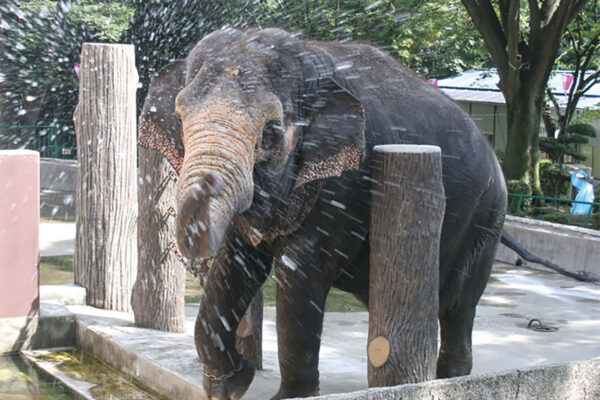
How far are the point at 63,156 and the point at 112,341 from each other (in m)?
13.5

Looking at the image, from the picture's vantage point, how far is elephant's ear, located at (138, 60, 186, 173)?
3547 mm

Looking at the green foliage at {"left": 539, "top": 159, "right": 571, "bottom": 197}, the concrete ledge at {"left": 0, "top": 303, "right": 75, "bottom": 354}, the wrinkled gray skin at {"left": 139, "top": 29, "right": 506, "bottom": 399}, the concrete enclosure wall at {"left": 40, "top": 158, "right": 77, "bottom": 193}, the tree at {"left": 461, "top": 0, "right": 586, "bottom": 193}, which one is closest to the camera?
the wrinkled gray skin at {"left": 139, "top": 29, "right": 506, "bottom": 399}

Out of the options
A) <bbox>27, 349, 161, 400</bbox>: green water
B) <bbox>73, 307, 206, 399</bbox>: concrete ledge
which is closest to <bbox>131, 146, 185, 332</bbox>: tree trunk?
<bbox>73, 307, 206, 399</bbox>: concrete ledge

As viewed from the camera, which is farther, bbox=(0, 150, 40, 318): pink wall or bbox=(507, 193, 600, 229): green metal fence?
bbox=(507, 193, 600, 229): green metal fence

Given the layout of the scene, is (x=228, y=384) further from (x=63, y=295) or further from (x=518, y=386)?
(x=63, y=295)

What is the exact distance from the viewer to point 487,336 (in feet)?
23.0

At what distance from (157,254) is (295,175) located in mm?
2542

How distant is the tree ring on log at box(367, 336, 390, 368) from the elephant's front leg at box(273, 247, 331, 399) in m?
0.25

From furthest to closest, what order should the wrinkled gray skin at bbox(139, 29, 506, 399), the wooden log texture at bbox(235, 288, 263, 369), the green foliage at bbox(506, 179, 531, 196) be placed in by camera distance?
1. the green foliage at bbox(506, 179, 531, 196)
2. the wooden log texture at bbox(235, 288, 263, 369)
3. the wrinkled gray skin at bbox(139, 29, 506, 399)

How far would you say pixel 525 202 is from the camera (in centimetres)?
1335

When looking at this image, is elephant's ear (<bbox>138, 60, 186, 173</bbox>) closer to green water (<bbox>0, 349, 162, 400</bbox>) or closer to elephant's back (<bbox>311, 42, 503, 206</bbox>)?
elephant's back (<bbox>311, 42, 503, 206</bbox>)

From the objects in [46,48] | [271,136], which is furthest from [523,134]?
[271,136]

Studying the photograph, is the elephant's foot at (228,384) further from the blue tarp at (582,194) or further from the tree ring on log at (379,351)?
the blue tarp at (582,194)

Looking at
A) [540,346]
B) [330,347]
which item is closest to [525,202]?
[540,346]
